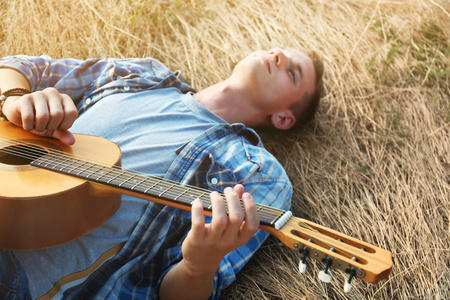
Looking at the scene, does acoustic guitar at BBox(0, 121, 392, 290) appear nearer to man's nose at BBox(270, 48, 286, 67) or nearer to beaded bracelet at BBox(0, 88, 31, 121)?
beaded bracelet at BBox(0, 88, 31, 121)

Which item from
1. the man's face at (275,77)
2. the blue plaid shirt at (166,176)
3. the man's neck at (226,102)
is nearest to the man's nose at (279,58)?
the man's face at (275,77)

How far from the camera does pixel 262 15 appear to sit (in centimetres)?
339

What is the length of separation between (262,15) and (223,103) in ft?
4.38

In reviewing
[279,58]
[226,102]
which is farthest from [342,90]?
[226,102]

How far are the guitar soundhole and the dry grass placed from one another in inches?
39.1

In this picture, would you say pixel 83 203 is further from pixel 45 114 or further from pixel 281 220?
pixel 281 220

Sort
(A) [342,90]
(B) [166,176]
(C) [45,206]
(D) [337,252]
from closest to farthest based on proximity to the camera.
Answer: (D) [337,252]
(C) [45,206]
(B) [166,176]
(A) [342,90]

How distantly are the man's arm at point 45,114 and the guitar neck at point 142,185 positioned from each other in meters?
0.13

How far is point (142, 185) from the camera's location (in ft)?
4.45

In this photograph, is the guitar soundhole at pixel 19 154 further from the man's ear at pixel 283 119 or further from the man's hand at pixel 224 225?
the man's ear at pixel 283 119

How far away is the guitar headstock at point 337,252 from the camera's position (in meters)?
1.08

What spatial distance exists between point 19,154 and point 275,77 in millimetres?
1382

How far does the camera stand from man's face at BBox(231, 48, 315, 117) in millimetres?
2359

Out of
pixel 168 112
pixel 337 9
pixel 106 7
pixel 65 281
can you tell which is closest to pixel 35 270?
pixel 65 281
